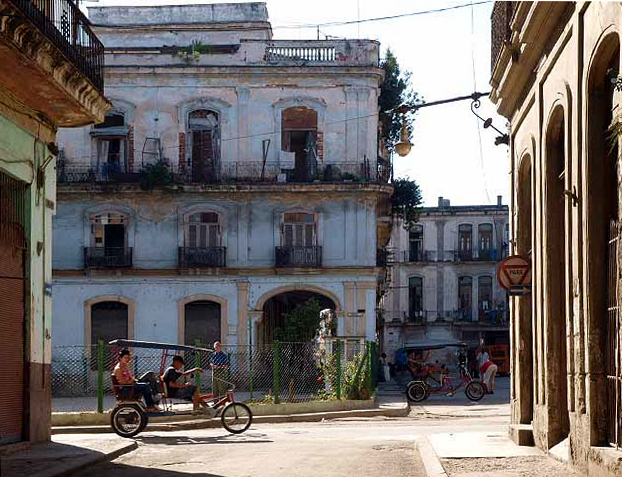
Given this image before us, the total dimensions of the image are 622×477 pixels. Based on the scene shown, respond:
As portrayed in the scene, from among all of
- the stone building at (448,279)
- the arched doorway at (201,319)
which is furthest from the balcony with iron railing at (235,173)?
the stone building at (448,279)

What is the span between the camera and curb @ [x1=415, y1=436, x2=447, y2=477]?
1364 cm

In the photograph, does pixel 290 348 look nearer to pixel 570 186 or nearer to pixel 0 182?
pixel 0 182

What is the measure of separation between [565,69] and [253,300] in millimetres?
30445

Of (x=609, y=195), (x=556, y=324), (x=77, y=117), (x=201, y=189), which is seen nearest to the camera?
(x=609, y=195)

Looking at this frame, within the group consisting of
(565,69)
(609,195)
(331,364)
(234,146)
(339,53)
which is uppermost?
(339,53)

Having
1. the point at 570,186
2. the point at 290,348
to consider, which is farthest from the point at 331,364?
the point at 570,186

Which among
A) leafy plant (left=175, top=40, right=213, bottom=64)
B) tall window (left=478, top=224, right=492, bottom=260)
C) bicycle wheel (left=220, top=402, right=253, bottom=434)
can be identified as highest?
leafy plant (left=175, top=40, right=213, bottom=64)

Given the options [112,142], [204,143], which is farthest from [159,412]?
[112,142]

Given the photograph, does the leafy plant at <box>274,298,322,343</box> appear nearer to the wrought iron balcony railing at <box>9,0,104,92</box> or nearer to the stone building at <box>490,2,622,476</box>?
the stone building at <box>490,2,622,476</box>

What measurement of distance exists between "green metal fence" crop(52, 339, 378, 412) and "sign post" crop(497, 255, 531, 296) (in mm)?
11105

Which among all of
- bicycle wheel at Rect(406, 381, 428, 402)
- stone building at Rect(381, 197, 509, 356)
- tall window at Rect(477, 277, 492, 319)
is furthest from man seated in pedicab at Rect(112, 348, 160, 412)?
tall window at Rect(477, 277, 492, 319)

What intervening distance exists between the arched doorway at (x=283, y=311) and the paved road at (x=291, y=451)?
15.3 m

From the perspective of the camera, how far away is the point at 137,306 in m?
43.9

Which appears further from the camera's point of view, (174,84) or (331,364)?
(174,84)
